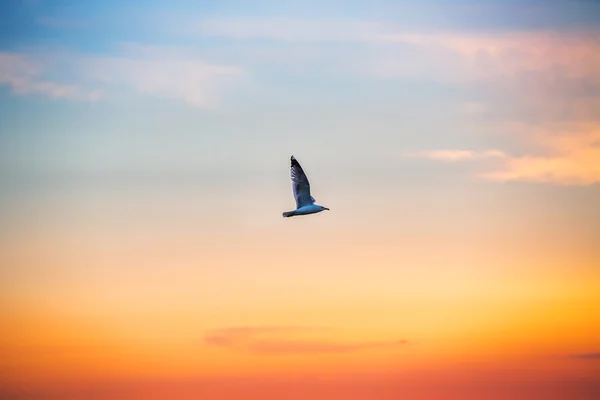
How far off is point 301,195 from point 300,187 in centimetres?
59

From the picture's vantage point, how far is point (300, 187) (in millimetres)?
49312

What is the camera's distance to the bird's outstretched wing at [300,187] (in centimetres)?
4891

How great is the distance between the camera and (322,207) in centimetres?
4944

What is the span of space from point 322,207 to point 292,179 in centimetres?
293

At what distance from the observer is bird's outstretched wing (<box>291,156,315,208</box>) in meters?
48.9

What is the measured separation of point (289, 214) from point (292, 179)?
8.86 feet

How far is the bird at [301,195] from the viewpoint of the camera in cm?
4866

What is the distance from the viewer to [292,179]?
162ft

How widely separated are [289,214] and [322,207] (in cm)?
261

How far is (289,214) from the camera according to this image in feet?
159

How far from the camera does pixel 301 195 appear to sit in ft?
162

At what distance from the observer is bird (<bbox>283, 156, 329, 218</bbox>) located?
4866 centimetres
